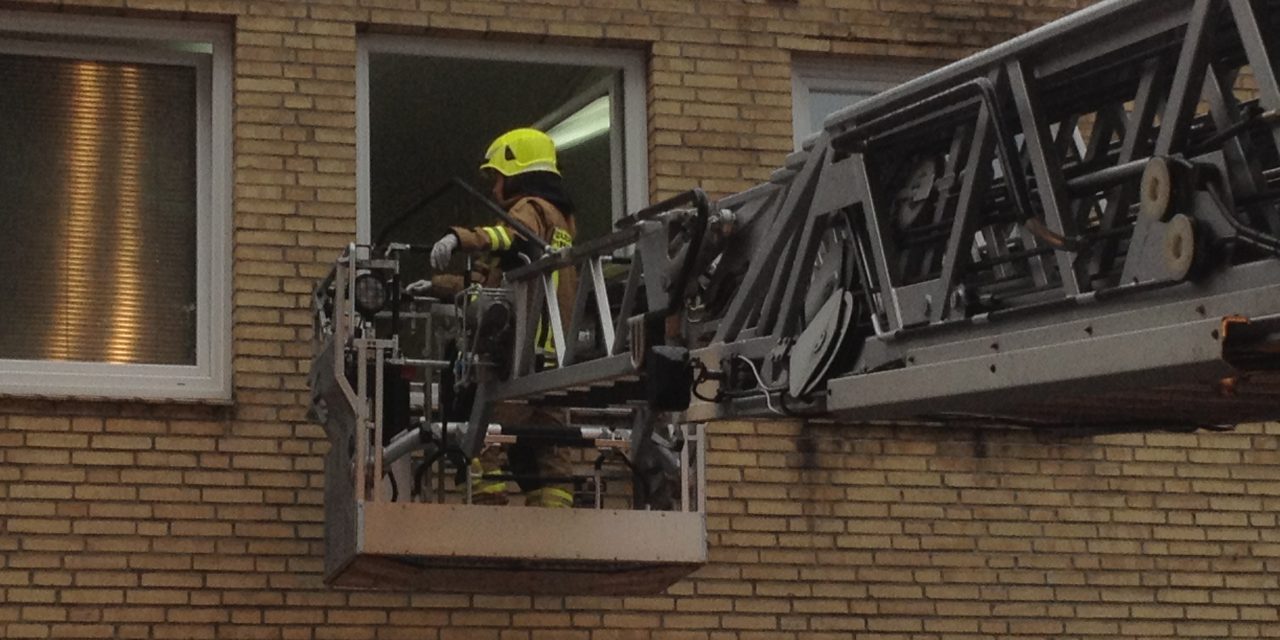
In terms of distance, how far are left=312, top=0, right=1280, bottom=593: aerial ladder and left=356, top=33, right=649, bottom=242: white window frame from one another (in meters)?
1.77

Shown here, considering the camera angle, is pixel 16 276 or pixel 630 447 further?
pixel 16 276

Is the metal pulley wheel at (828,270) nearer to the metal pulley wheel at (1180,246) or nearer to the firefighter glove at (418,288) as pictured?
the metal pulley wheel at (1180,246)

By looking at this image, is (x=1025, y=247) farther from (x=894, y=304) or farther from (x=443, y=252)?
Answer: (x=443, y=252)

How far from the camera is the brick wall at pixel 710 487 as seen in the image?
9.95m

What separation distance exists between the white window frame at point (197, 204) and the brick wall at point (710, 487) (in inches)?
4.9

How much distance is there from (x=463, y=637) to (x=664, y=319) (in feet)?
10.1

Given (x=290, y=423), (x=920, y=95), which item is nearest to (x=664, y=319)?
(x=920, y=95)

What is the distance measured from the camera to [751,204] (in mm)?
7352

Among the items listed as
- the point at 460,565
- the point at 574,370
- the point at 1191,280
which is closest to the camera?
the point at 1191,280

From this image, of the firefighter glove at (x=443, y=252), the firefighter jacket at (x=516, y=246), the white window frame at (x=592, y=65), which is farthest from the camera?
the white window frame at (x=592, y=65)

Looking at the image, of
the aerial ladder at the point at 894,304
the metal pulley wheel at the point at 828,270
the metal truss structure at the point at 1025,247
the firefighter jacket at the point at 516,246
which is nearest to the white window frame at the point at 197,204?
the aerial ladder at the point at 894,304

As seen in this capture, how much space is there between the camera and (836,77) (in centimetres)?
1154

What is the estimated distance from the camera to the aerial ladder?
18.5ft

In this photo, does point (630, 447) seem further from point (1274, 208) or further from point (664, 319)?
point (1274, 208)
